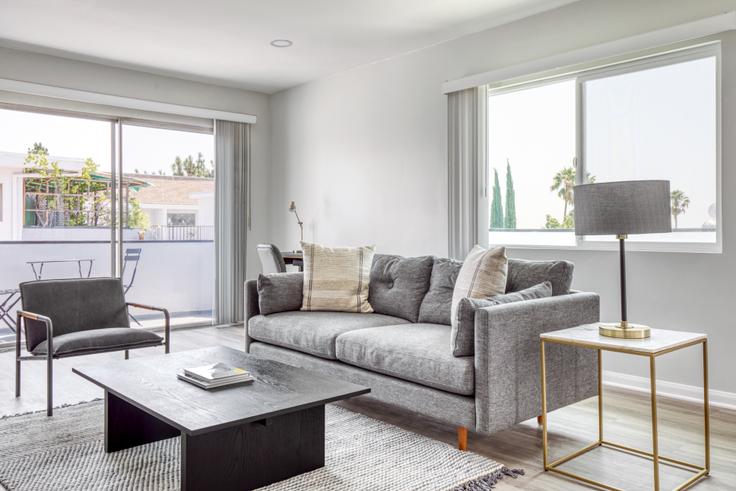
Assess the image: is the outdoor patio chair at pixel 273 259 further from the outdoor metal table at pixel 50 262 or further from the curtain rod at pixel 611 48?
the curtain rod at pixel 611 48

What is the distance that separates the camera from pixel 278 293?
12.8 ft

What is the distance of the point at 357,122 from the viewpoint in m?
5.55

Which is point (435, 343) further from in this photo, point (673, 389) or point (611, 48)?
point (611, 48)

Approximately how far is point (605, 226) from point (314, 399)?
131cm

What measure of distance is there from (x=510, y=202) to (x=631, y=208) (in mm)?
2208

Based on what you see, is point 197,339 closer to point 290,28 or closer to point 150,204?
point 150,204

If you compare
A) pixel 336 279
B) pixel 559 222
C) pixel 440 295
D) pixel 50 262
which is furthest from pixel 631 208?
pixel 50 262

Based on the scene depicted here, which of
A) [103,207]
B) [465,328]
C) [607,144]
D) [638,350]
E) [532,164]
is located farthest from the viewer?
[103,207]

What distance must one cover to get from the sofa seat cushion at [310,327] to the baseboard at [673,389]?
4.66 feet

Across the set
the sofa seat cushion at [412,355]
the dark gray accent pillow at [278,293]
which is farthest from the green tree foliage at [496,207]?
the dark gray accent pillow at [278,293]

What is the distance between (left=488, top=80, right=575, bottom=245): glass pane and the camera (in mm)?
4148

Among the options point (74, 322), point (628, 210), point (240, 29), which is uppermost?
point (240, 29)

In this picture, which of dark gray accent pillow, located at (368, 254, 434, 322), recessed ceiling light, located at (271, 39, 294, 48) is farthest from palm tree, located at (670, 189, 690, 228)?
recessed ceiling light, located at (271, 39, 294, 48)

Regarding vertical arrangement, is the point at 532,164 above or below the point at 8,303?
above
